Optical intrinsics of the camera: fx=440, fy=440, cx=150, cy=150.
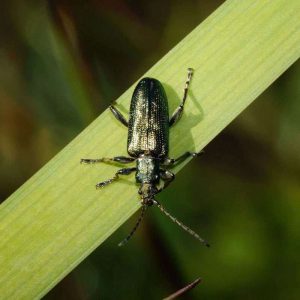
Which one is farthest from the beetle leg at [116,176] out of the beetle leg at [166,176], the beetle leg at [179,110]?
the beetle leg at [179,110]

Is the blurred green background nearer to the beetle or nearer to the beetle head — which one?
the beetle

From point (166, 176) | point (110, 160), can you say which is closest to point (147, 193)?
point (166, 176)

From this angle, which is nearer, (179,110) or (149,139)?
(179,110)

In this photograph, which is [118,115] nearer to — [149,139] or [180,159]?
[180,159]

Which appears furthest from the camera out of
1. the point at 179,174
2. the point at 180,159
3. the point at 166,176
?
the point at 179,174

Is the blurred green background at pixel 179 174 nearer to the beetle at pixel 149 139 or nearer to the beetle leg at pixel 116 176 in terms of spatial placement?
the beetle at pixel 149 139

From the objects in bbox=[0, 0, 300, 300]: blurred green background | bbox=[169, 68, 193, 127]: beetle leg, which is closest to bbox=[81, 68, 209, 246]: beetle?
bbox=[169, 68, 193, 127]: beetle leg
